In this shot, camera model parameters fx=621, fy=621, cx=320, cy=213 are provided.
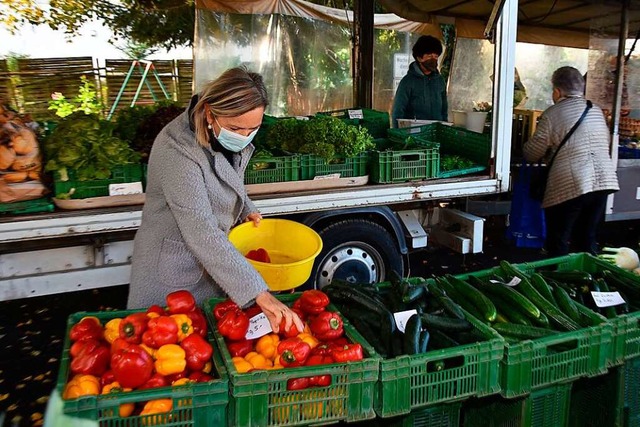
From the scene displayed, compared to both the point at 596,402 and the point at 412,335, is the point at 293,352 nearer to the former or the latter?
the point at 412,335

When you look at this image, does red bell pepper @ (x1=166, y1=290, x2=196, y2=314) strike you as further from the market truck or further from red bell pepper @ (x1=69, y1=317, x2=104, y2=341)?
the market truck

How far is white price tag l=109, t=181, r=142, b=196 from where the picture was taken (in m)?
4.21

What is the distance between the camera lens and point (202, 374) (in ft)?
8.05

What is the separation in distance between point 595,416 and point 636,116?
5.52 meters

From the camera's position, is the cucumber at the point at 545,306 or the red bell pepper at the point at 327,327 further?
the cucumber at the point at 545,306

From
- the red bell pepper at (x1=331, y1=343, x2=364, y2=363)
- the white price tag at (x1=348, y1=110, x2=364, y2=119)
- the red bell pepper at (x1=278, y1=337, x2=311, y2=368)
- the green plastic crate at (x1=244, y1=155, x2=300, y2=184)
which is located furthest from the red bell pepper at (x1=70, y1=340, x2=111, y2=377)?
the white price tag at (x1=348, y1=110, x2=364, y2=119)

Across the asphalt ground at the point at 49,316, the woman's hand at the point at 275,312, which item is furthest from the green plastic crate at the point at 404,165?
the woman's hand at the point at 275,312

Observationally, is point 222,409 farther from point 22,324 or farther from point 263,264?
point 22,324

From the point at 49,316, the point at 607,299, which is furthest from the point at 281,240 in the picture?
the point at 49,316

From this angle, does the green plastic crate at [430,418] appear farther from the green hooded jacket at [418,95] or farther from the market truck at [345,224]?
the green hooded jacket at [418,95]

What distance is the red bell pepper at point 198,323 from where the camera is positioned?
8.61 ft

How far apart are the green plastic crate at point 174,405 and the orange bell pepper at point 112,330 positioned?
264mm

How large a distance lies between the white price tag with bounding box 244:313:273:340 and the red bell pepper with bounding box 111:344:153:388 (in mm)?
433

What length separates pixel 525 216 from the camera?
20.1 ft
